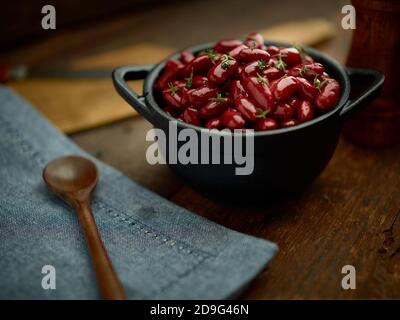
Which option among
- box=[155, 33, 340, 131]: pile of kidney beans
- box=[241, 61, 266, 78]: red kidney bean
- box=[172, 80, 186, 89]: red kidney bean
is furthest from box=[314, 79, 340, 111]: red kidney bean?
box=[172, 80, 186, 89]: red kidney bean

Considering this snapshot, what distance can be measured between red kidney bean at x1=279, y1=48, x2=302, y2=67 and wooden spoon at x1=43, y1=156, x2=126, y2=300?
40cm

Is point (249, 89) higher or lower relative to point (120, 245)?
higher

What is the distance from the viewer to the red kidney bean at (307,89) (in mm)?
769

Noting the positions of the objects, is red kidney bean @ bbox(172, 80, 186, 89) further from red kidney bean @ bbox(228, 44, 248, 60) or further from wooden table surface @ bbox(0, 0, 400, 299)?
wooden table surface @ bbox(0, 0, 400, 299)

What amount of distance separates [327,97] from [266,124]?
11 cm

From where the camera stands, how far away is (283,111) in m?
0.75

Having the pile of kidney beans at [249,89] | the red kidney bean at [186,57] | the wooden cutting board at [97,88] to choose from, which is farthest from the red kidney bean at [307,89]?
the wooden cutting board at [97,88]

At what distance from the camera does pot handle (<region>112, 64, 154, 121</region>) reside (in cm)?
81

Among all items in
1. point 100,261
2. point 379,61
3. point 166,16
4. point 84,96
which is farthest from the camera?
point 166,16

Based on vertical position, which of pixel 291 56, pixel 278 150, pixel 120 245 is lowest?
pixel 120 245

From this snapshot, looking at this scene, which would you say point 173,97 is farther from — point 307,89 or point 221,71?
point 307,89

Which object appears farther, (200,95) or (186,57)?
(186,57)

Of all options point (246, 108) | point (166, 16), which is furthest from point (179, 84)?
point (166, 16)

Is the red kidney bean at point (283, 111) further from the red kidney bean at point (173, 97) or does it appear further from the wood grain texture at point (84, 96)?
the wood grain texture at point (84, 96)
